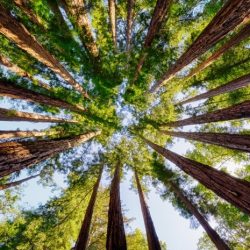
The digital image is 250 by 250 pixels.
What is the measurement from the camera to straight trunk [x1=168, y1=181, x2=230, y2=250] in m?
8.95

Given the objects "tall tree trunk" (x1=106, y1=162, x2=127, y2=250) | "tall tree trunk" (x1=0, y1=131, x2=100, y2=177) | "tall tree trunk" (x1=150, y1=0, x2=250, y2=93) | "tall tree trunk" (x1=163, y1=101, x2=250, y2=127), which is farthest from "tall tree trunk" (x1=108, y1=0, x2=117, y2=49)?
"tall tree trunk" (x1=106, y1=162, x2=127, y2=250)

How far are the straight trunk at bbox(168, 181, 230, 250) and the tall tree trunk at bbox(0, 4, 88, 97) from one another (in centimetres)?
710

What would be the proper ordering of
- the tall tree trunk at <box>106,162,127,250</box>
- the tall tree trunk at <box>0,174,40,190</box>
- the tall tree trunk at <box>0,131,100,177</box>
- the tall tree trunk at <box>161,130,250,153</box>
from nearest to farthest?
the tall tree trunk at <box>0,131,100,177</box> < the tall tree trunk at <box>106,162,127,250</box> < the tall tree trunk at <box>161,130,250,153</box> < the tall tree trunk at <box>0,174,40,190</box>

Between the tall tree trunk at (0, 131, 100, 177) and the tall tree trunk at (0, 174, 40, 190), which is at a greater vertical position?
the tall tree trunk at (0, 174, 40, 190)

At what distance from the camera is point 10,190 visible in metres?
16.3

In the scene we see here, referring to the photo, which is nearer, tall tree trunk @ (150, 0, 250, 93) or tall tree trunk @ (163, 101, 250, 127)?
tall tree trunk @ (150, 0, 250, 93)

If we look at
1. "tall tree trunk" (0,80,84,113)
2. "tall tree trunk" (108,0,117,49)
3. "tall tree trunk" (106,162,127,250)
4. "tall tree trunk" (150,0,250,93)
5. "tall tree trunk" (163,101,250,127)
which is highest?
"tall tree trunk" (108,0,117,49)

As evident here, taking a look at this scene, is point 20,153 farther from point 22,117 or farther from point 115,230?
point 22,117

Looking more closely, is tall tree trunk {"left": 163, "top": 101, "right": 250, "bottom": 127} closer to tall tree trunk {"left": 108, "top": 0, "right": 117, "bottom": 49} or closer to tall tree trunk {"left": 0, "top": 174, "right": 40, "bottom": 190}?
tall tree trunk {"left": 108, "top": 0, "right": 117, "bottom": 49}

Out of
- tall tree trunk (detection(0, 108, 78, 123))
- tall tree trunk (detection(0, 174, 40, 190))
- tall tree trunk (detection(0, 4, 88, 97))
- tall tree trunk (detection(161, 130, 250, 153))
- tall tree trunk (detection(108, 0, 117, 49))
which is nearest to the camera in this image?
tall tree trunk (detection(161, 130, 250, 153))

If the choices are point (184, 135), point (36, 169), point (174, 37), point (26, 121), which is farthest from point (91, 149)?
point (174, 37)

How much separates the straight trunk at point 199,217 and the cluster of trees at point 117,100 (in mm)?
52

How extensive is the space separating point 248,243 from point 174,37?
440 inches

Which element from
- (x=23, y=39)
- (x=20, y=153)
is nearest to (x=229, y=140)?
(x=20, y=153)
